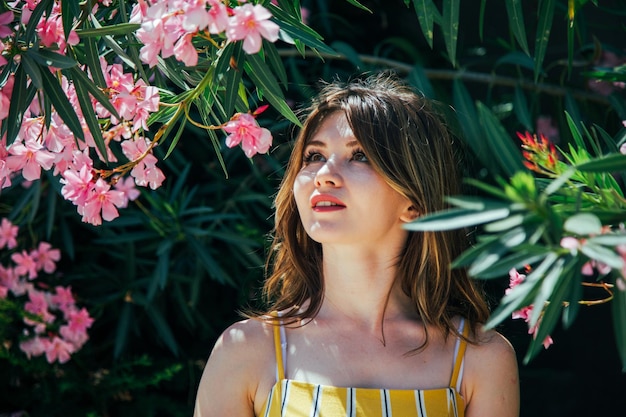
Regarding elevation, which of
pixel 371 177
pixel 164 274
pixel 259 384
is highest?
pixel 371 177

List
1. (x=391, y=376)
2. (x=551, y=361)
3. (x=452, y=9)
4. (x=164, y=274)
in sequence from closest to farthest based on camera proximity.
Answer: (x=452, y=9) < (x=391, y=376) < (x=164, y=274) < (x=551, y=361)

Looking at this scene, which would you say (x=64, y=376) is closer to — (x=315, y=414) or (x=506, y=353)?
(x=315, y=414)

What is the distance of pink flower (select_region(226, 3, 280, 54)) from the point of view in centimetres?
132

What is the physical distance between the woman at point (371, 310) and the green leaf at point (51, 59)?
19.3 inches

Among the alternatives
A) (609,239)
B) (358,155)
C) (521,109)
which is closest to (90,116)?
(358,155)

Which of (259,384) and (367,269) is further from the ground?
(367,269)

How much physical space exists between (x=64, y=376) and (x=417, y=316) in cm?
138

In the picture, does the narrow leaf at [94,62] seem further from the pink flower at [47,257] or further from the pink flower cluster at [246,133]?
the pink flower at [47,257]

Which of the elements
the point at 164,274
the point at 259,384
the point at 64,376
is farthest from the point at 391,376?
the point at 64,376

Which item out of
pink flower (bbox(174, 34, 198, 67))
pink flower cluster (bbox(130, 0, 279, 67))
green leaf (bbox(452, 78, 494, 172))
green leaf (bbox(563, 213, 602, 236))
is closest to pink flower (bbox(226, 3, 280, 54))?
pink flower cluster (bbox(130, 0, 279, 67))

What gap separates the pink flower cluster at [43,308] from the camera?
2.71 meters

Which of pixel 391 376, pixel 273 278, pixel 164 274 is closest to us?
pixel 391 376

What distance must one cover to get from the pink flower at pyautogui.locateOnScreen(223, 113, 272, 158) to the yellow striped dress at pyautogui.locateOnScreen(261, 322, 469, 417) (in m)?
0.46

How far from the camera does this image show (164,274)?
8.66 ft
